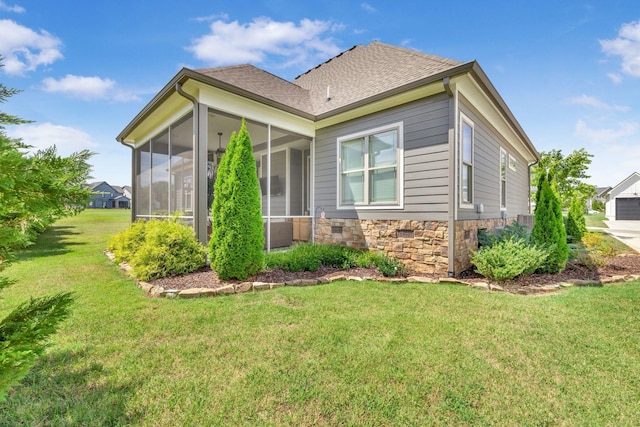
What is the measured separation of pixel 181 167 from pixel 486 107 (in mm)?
7315

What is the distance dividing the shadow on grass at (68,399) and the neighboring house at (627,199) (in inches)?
1528

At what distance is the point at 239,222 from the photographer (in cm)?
455

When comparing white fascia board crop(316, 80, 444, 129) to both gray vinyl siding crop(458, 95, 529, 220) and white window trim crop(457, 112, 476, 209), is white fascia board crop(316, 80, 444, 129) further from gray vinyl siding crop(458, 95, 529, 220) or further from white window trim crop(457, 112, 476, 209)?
white window trim crop(457, 112, 476, 209)

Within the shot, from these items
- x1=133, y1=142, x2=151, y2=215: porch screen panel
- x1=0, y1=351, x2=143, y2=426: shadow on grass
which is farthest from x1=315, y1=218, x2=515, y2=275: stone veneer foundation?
x1=133, y1=142, x2=151, y2=215: porch screen panel

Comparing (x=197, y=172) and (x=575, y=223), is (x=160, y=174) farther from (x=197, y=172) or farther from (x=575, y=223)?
(x=575, y=223)

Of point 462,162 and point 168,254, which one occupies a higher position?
point 462,162

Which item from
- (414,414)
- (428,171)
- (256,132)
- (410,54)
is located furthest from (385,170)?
(414,414)

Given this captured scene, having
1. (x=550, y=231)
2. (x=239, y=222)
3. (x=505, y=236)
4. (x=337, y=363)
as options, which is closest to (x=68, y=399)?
(x=337, y=363)

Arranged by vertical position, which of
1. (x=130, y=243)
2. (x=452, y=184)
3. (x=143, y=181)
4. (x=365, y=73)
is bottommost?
(x=130, y=243)

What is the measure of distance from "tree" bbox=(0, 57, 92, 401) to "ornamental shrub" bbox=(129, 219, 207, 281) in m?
3.50

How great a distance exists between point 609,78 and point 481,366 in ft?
41.0

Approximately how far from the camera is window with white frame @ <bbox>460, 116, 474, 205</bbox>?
217 inches

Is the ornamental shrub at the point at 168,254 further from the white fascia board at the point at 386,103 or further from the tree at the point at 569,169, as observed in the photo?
the tree at the point at 569,169

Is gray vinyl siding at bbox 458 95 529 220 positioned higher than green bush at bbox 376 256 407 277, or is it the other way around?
gray vinyl siding at bbox 458 95 529 220
